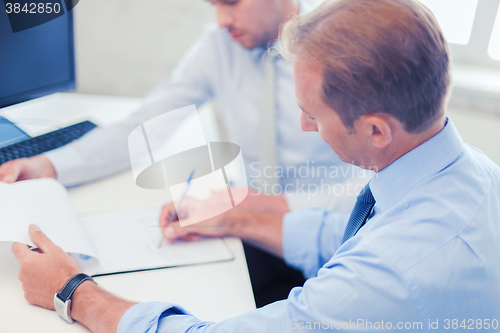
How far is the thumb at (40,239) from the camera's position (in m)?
0.65

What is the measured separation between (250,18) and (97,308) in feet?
2.62

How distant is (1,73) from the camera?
0.89 meters

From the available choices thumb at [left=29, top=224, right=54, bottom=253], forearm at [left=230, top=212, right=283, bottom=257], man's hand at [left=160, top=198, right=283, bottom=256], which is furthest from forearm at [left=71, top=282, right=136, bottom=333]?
forearm at [left=230, top=212, right=283, bottom=257]

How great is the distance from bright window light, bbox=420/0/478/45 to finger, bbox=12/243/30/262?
1.50m

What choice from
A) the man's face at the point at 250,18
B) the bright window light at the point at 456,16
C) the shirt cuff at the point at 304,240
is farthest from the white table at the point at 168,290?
the bright window light at the point at 456,16

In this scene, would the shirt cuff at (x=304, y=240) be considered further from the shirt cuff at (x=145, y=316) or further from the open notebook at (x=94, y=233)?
the shirt cuff at (x=145, y=316)

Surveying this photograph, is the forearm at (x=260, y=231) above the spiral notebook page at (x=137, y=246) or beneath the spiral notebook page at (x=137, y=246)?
beneath

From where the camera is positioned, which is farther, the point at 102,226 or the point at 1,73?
the point at 1,73

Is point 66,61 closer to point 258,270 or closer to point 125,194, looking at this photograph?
point 125,194

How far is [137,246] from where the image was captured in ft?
2.43

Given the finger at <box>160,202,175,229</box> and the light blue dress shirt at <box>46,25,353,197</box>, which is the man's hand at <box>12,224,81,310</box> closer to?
the finger at <box>160,202,175,229</box>

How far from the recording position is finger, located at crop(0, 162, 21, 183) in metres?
0.79

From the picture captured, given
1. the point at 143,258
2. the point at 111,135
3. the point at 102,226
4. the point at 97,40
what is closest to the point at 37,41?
the point at 111,135

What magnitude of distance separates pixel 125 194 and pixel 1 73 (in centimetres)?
38
